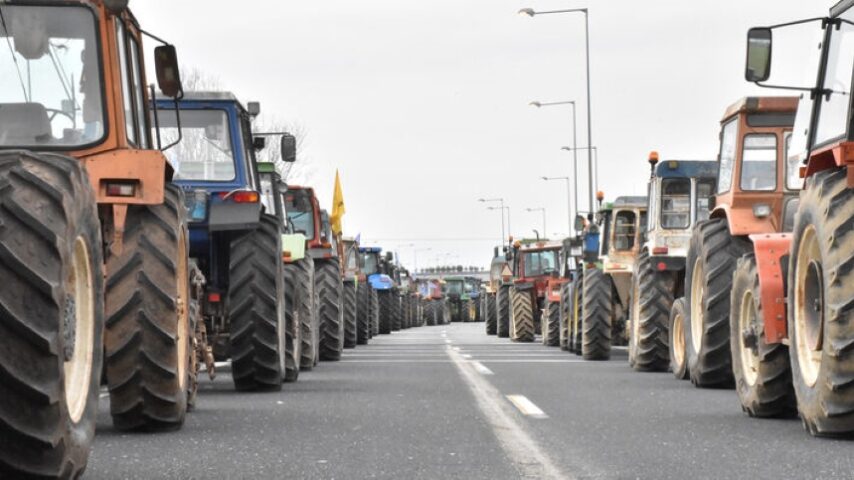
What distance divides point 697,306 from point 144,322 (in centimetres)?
745

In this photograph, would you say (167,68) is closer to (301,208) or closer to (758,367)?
(758,367)

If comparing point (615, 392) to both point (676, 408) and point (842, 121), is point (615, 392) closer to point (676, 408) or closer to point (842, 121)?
point (676, 408)

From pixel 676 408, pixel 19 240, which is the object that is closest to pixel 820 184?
pixel 676 408

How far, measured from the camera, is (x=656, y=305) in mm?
19797

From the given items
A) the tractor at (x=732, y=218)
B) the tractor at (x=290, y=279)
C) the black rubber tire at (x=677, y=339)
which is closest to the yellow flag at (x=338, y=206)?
the tractor at (x=290, y=279)

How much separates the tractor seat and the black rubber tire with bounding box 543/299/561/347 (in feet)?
70.8

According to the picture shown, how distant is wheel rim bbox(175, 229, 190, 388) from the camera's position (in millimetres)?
10742

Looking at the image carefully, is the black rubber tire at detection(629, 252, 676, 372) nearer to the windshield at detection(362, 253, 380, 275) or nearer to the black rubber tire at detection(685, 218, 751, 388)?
the black rubber tire at detection(685, 218, 751, 388)

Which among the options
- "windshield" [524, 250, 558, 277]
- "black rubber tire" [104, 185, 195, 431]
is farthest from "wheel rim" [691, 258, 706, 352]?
"windshield" [524, 250, 558, 277]

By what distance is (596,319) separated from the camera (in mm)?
23719

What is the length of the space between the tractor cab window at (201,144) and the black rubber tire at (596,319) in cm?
961

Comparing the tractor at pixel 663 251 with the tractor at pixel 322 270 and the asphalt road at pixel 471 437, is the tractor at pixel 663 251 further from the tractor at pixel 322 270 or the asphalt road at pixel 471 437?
the tractor at pixel 322 270

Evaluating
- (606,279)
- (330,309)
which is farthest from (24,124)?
(606,279)

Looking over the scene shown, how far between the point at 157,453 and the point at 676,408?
4.92 metres
